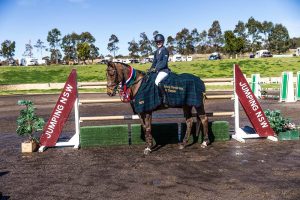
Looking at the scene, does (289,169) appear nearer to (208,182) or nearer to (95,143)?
(208,182)

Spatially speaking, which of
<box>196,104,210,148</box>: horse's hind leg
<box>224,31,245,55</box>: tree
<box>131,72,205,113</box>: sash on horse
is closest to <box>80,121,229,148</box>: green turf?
<box>196,104,210,148</box>: horse's hind leg

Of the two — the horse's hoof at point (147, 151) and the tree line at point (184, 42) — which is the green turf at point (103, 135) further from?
the tree line at point (184, 42)

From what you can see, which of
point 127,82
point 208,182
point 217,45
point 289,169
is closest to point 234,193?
point 208,182

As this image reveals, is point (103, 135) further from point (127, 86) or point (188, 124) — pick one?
point (188, 124)

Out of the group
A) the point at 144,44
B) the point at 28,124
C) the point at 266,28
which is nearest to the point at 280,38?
the point at 266,28

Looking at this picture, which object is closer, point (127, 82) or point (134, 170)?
point (134, 170)

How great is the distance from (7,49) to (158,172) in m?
99.8

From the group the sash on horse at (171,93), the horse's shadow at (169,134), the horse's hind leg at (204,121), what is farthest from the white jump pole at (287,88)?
the sash on horse at (171,93)

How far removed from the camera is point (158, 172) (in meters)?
7.94

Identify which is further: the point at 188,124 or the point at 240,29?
the point at 240,29

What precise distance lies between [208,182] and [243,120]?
8837 mm

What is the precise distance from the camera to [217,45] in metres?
116

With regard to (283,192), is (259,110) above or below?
above

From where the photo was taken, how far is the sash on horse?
965 cm
